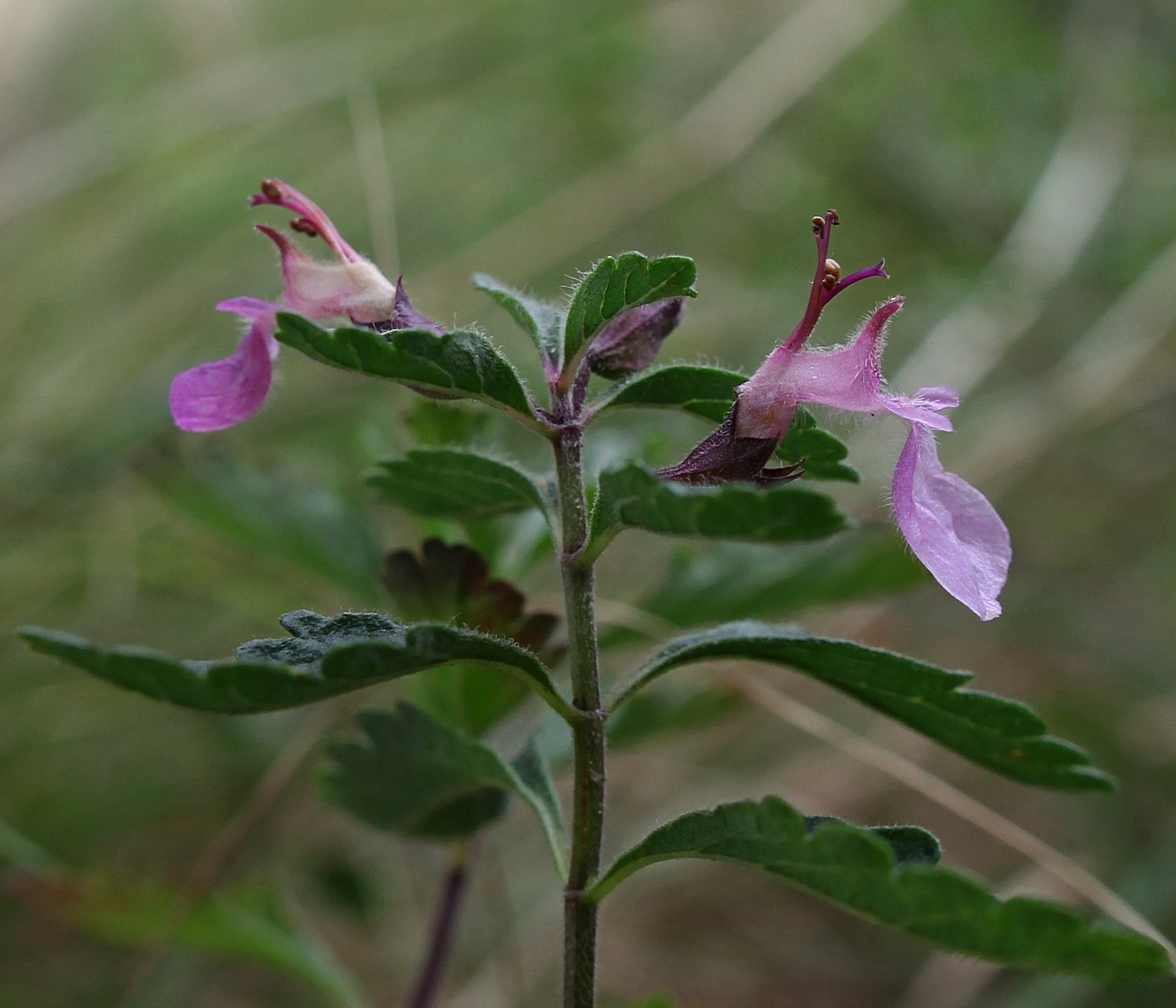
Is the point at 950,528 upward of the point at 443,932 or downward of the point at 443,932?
upward

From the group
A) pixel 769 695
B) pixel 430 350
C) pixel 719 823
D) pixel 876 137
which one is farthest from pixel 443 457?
pixel 876 137

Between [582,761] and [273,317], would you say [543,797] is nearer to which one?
[582,761]

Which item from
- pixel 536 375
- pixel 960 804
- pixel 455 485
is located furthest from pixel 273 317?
pixel 536 375

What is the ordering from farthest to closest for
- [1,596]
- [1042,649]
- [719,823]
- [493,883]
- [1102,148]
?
[1102,148], [1042,649], [1,596], [493,883], [719,823]

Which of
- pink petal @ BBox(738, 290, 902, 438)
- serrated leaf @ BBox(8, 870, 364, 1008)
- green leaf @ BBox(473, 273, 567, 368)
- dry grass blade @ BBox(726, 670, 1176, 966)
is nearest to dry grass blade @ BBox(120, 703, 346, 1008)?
serrated leaf @ BBox(8, 870, 364, 1008)

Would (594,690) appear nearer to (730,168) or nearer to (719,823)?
(719,823)

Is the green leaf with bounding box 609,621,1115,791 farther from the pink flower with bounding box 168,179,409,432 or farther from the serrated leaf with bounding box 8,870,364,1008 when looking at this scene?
the serrated leaf with bounding box 8,870,364,1008
